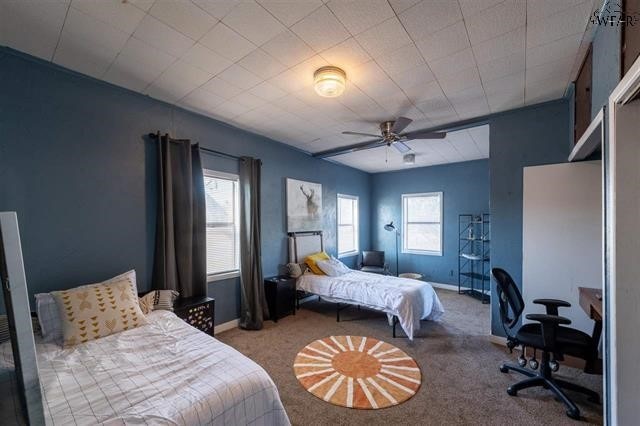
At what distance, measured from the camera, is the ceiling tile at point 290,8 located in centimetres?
160

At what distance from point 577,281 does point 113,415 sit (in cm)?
382

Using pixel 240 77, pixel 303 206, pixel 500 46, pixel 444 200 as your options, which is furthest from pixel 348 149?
pixel 444 200

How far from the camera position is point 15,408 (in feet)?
2.79

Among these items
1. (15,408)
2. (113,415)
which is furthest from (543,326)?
(15,408)

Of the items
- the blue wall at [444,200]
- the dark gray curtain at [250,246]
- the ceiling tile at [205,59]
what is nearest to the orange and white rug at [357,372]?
the dark gray curtain at [250,246]

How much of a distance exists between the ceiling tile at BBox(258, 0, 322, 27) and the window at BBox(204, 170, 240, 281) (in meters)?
2.19

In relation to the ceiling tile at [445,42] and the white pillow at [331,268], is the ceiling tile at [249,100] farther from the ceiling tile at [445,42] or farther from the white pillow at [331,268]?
the white pillow at [331,268]

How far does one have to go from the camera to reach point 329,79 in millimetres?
2229

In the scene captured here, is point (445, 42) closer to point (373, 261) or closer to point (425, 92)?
point (425, 92)

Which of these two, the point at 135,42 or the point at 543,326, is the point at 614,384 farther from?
the point at 135,42

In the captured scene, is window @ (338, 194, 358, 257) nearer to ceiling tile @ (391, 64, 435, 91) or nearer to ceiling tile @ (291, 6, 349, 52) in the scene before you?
ceiling tile @ (391, 64, 435, 91)

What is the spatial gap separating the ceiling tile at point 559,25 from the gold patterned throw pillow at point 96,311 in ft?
11.7

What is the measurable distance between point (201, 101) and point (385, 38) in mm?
2039

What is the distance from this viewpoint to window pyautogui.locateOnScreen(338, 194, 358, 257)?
589cm
